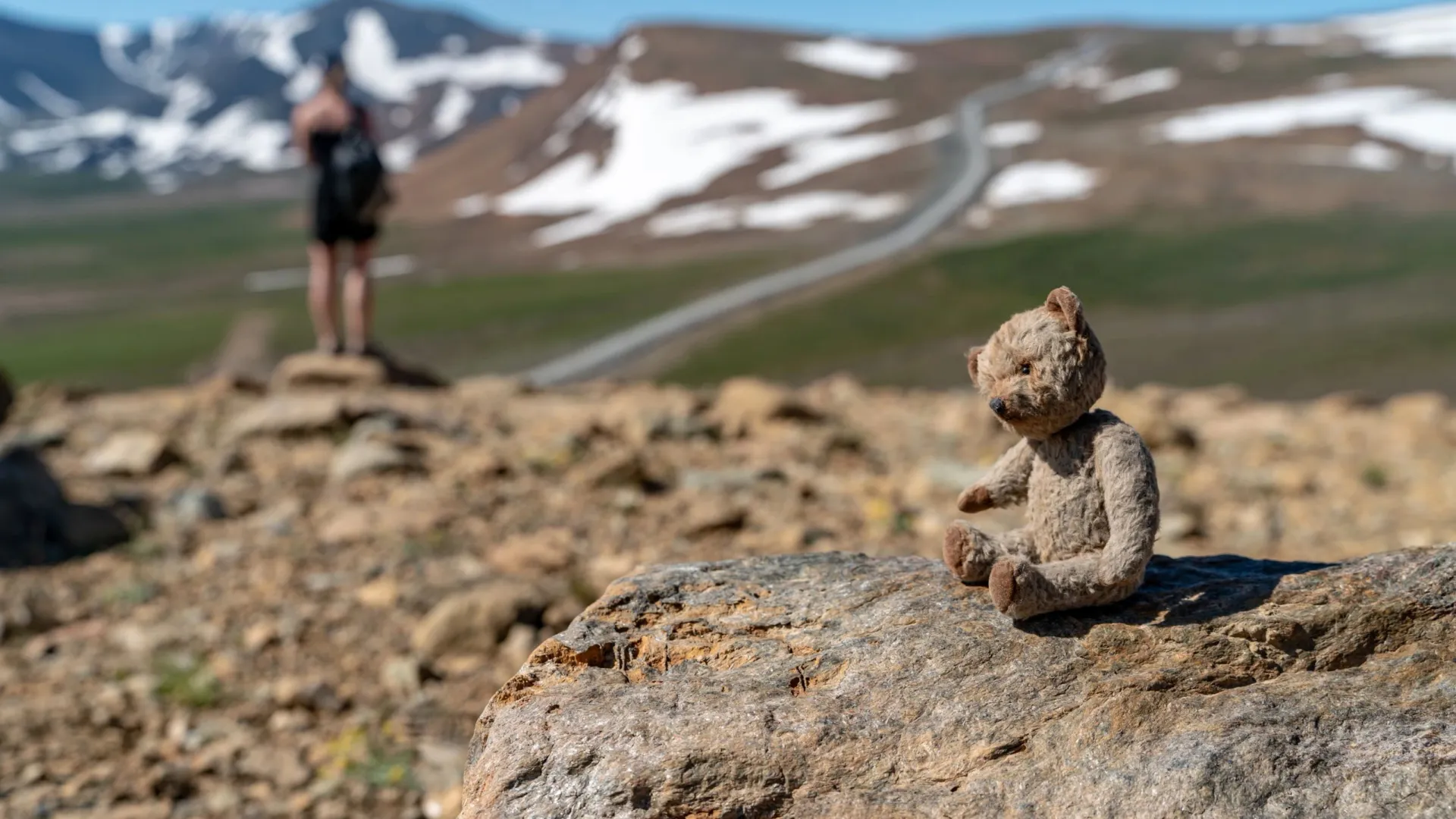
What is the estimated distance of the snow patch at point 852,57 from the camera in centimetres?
8812

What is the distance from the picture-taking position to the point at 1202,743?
2906 mm

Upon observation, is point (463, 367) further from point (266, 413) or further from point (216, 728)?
point (216, 728)

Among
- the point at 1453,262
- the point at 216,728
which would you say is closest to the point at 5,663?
the point at 216,728

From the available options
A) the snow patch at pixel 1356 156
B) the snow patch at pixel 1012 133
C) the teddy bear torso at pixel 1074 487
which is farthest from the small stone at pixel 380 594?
the snow patch at pixel 1012 133

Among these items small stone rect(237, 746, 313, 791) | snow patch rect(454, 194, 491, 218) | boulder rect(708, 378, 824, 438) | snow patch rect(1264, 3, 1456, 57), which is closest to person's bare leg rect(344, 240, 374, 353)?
boulder rect(708, 378, 824, 438)

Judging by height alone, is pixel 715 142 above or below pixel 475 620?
above

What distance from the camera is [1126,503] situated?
3.38 metres

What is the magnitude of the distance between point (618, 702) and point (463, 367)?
26.2m

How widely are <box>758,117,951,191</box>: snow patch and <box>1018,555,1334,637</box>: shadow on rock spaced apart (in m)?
52.2

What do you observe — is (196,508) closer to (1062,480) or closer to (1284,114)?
(1062,480)

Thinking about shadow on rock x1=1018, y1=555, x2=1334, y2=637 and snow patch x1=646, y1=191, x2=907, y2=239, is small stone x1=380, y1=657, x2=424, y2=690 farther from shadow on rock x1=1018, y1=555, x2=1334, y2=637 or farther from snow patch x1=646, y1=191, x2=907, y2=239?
snow patch x1=646, y1=191, x2=907, y2=239

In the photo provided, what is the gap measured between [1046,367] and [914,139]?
5973 cm

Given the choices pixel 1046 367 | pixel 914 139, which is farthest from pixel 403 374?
pixel 914 139

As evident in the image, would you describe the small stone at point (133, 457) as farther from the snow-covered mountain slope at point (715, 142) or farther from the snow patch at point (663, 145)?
the snow patch at point (663, 145)
